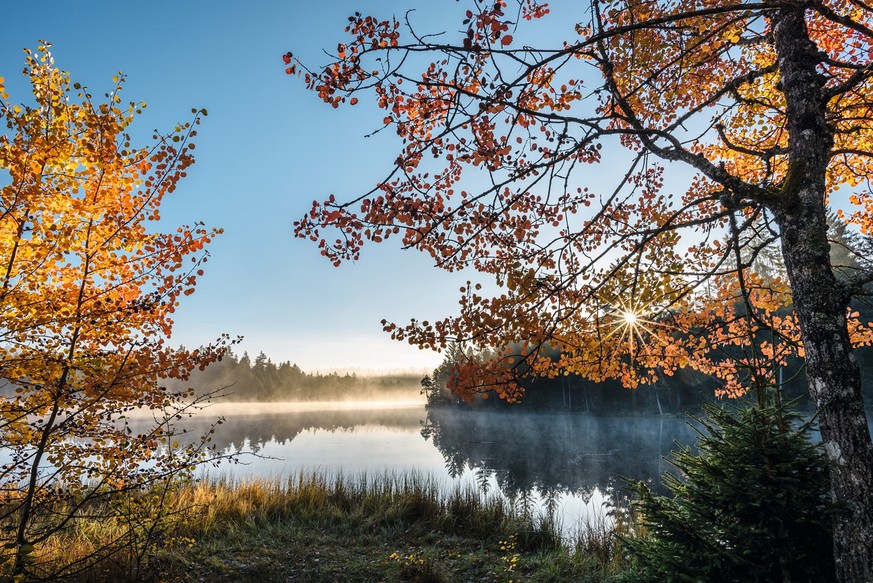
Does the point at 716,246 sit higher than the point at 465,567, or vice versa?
the point at 716,246

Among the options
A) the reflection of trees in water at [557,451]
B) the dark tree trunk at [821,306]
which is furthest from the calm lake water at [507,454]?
the dark tree trunk at [821,306]

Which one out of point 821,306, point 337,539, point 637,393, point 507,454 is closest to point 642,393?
point 637,393

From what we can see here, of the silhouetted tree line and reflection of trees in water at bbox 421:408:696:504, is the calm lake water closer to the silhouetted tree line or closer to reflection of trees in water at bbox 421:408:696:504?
reflection of trees in water at bbox 421:408:696:504

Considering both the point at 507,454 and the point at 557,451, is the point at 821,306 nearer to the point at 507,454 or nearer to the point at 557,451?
the point at 507,454

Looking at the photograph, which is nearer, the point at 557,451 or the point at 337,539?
the point at 337,539

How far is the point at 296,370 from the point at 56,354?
118m

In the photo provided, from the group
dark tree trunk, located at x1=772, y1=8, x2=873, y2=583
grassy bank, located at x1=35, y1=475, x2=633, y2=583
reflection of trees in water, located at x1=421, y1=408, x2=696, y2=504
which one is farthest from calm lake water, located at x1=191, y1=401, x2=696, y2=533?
dark tree trunk, located at x1=772, y1=8, x2=873, y2=583

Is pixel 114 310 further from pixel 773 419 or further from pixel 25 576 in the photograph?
pixel 773 419

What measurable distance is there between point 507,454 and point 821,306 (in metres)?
23.6

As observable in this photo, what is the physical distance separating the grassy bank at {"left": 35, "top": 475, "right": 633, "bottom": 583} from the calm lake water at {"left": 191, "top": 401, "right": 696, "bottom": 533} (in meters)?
1.25

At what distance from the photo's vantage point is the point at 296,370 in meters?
116

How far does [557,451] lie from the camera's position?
25781mm

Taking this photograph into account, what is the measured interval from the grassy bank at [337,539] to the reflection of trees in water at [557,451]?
6.32ft

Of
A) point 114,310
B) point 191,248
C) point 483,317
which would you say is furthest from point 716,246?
point 114,310
